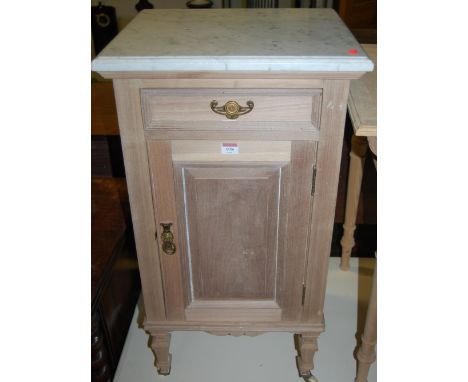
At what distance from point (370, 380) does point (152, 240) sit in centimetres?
72

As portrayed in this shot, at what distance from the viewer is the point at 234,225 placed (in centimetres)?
98

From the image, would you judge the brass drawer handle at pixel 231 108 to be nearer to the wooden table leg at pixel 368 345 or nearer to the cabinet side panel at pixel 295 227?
the cabinet side panel at pixel 295 227

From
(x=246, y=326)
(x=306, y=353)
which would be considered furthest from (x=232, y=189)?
(x=306, y=353)

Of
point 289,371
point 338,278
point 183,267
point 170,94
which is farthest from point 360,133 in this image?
point 338,278

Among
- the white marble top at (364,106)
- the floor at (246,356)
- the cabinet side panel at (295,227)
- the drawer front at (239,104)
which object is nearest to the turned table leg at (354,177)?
the floor at (246,356)

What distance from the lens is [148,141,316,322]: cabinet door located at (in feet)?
2.91

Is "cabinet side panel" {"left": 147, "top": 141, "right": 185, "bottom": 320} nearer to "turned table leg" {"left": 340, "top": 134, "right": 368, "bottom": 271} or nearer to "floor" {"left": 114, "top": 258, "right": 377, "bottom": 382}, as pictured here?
"floor" {"left": 114, "top": 258, "right": 377, "bottom": 382}

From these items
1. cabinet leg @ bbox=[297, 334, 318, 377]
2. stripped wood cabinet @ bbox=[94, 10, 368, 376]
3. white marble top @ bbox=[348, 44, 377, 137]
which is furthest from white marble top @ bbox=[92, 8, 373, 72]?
cabinet leg @ bbox=[297, 334, 318, 377]

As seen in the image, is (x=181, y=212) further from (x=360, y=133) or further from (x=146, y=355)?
(x=146, y=355)

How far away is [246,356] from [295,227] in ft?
1.76

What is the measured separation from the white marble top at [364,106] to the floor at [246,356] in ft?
2.40

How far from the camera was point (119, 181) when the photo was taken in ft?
4.95

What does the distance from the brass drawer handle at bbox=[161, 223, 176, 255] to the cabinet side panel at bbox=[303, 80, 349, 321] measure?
296mm

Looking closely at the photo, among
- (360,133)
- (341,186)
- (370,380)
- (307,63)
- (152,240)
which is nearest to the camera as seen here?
(307,63)
